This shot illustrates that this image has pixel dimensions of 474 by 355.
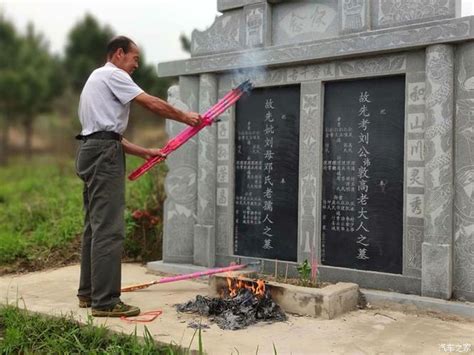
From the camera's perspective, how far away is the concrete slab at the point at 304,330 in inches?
129

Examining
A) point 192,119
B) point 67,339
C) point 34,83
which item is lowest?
point 67,339

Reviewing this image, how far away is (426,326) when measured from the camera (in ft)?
12.2

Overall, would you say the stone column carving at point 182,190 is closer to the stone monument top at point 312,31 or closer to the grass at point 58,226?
the stone monument top at point 312,31

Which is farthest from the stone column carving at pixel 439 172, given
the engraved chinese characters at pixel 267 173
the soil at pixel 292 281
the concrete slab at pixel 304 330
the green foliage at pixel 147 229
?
the green foliage at pixel 147 229

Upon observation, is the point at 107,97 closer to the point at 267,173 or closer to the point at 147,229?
the point at 267,173

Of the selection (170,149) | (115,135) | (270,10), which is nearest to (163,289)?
(170,149)

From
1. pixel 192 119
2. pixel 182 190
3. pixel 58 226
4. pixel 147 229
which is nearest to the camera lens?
pixel 192 119

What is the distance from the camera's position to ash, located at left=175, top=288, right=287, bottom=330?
3703mm

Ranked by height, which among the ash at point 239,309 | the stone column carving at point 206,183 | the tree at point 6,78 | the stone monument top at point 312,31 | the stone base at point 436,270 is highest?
the tree at point 6,78

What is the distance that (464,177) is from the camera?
13.1ft

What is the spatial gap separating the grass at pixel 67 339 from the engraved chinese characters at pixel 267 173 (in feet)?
6.18

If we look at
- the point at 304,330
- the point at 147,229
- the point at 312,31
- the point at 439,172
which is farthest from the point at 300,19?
the point at 147,229

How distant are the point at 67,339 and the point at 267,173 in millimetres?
2328

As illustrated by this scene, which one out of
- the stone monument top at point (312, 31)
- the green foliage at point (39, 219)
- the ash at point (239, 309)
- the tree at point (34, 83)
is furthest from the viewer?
the tree at point (34, 83)
